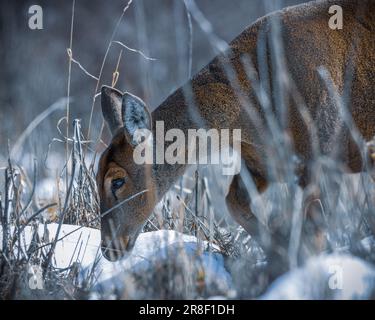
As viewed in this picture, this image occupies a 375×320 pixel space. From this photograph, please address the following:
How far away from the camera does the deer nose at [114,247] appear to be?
4.93 meters

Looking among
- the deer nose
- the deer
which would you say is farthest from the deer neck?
the deer nose

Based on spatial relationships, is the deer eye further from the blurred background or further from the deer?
the blurred background

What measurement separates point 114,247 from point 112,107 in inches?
39.5

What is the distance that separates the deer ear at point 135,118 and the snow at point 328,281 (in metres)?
1.61

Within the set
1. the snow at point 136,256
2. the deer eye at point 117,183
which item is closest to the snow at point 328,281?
the snow at point 136,256

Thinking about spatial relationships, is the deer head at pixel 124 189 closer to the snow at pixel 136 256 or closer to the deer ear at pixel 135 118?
the deer ear at pixel 135 118

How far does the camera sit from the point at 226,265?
446 cm

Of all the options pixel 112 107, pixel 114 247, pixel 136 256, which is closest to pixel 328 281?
pixel 136 256

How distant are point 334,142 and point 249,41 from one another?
0.94m

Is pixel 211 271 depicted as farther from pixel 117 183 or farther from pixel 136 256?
pixel 117 183

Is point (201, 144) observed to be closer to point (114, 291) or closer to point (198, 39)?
point (114, 291)
